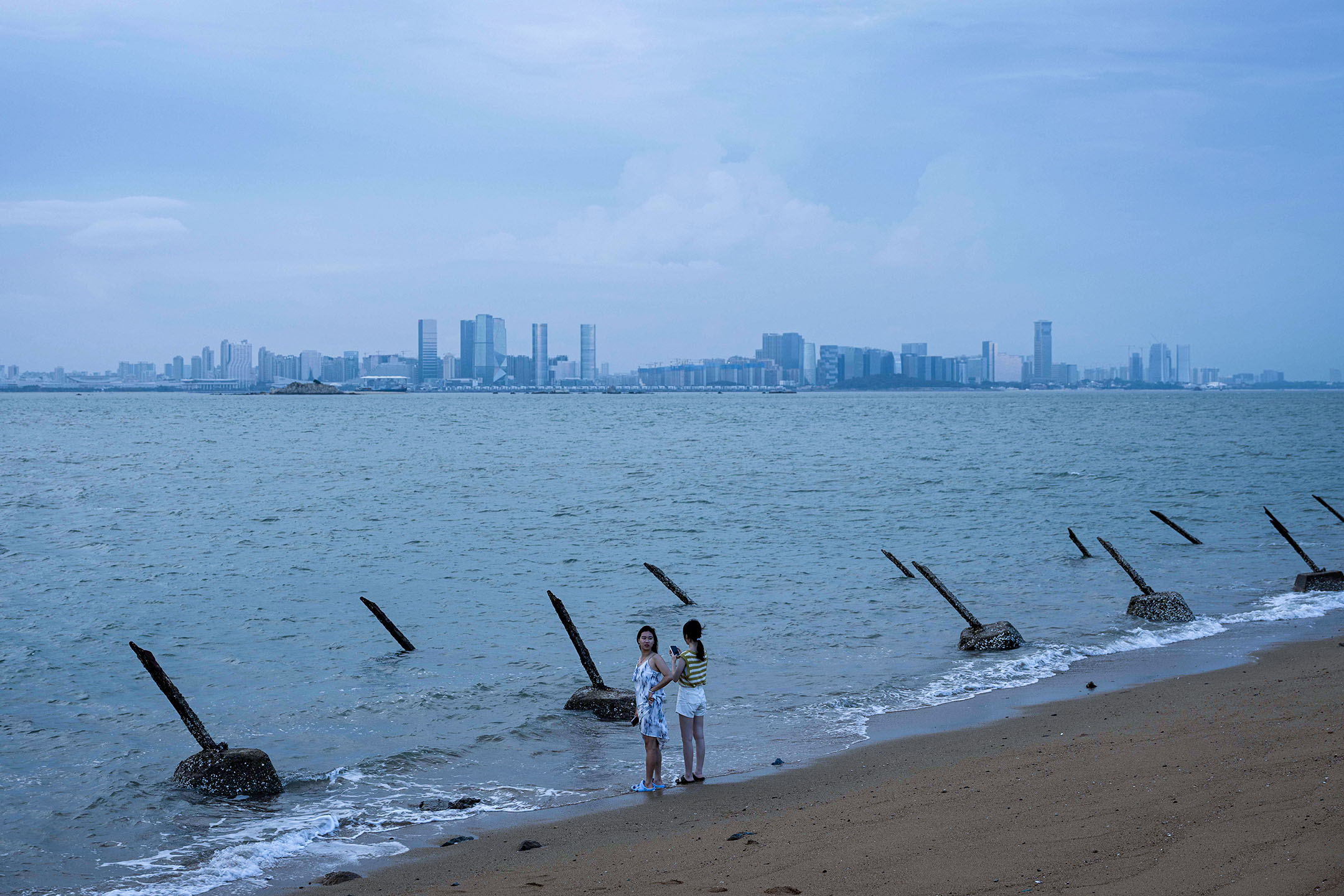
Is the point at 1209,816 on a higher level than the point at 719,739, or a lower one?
higher

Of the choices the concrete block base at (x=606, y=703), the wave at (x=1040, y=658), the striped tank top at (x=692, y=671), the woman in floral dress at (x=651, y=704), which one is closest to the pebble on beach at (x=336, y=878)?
the woman in floral dress at (x=651, y=704)

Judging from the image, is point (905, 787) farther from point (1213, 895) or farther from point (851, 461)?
point (851, 461)

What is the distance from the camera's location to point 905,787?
33.3ft

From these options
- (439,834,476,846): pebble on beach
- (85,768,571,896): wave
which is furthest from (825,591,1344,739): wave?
(439,834,476,846): pebble on beach

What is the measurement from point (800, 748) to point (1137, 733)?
3991mm

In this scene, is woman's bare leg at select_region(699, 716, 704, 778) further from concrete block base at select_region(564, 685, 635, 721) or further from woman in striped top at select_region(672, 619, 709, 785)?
concrete block base at select_region(564, 685, 635, 721)

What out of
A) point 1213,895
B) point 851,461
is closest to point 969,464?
point 851,461

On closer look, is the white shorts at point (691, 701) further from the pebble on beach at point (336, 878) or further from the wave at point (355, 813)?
the pebble on beach at point (336, 878)

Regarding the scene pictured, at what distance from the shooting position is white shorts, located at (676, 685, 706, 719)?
429 inches

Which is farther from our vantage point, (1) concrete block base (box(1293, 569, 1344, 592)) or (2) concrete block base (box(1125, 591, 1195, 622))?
(1) concrete block base (box(1293, 569, 1344, 592))

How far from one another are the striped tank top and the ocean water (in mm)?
1598

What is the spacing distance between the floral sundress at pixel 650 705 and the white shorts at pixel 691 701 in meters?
0.24

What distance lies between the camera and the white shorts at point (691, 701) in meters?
10.9

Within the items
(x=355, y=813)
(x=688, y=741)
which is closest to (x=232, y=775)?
(x=355, y=813)
